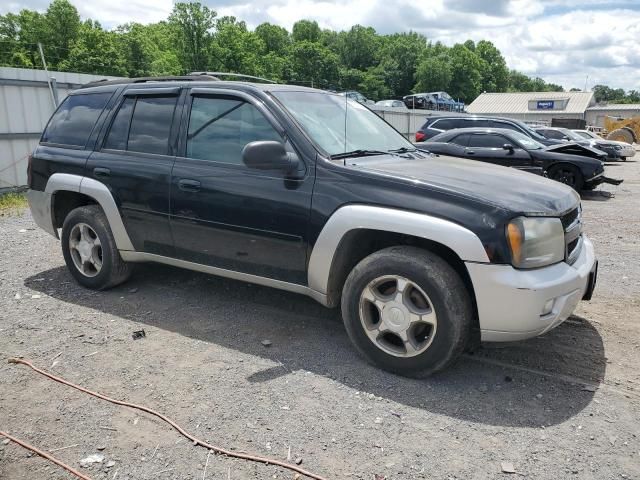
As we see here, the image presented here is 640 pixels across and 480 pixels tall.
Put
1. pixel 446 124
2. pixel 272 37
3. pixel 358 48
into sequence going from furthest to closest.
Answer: pixel 358 48 < pixel 272 37 < pixel 446 124

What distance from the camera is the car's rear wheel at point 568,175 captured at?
11.7 meters

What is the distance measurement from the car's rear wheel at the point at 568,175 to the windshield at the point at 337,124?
8.02m

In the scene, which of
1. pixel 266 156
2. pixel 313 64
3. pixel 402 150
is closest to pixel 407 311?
pixel 266 156

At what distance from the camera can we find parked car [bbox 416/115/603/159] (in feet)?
40.7

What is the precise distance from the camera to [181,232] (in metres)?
4.36

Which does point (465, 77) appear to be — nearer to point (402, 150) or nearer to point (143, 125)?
point (402, 150)

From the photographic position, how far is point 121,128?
189 inches

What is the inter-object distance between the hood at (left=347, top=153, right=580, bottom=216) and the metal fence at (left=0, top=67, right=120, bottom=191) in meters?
9.65

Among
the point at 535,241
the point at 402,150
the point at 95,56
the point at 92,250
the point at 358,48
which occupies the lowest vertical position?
the point at 92,250

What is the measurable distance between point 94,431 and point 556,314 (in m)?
2.70

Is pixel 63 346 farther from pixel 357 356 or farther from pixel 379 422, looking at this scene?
pixel 379 422

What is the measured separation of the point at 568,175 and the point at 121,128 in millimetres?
9873

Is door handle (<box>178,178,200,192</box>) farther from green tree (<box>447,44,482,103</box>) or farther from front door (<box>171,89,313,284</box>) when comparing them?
green tree (<box>447,44,482,103</box>)

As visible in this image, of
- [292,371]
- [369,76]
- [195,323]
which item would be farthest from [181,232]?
[369,76]
